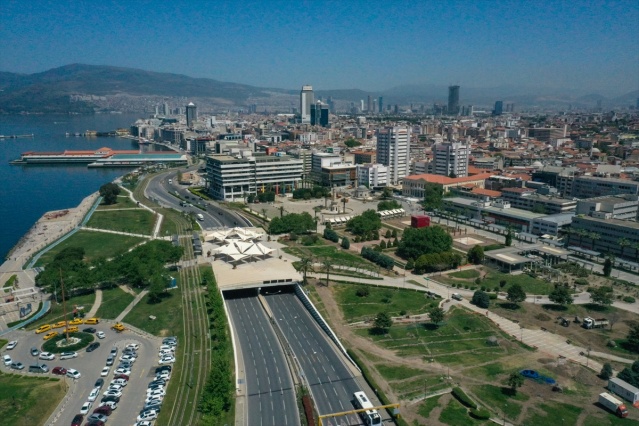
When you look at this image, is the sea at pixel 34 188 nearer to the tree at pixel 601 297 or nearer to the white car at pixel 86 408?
the white car at pixel 86 408

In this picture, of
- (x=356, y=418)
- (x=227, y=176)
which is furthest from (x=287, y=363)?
(x=227, y=176)

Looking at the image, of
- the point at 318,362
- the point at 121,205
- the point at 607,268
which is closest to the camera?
the point at 318,362

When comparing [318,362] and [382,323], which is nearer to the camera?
[318,362]

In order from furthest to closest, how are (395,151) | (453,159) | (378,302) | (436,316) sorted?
(395,151), (453,159), (378,302), (436,316)

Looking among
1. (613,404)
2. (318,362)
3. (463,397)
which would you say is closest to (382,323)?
(318,362)

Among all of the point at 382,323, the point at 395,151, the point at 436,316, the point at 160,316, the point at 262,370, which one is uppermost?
the point at 395,151

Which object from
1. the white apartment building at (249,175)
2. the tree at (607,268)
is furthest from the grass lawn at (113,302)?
the white apartment building at (249,175)

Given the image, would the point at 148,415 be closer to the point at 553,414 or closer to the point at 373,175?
the point at 553,414

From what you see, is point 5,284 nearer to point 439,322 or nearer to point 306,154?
point 439,322
